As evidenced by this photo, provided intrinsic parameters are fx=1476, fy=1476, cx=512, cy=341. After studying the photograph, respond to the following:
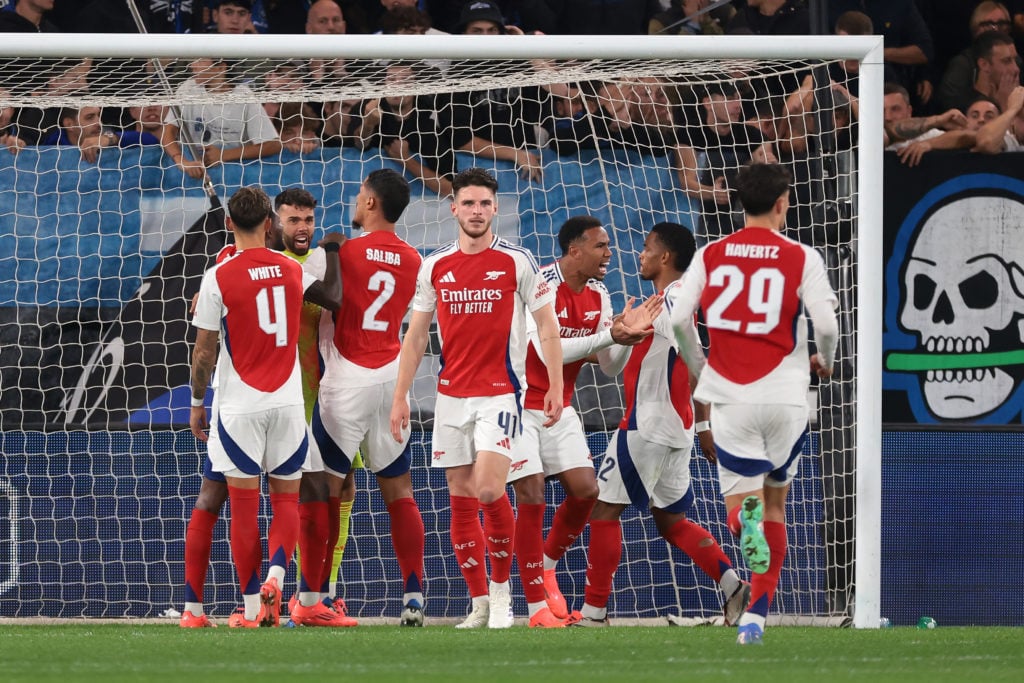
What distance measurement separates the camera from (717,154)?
29.3ft

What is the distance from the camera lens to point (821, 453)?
791 cm

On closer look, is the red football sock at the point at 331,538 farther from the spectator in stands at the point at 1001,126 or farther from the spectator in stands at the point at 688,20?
the spectator in stands at the point at 688,20

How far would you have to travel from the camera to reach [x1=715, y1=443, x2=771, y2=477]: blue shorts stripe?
5402 millimetres

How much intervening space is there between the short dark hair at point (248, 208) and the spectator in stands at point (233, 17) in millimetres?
3748

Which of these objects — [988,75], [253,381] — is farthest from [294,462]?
[988,75]

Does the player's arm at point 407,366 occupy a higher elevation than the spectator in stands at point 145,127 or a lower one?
→ lower

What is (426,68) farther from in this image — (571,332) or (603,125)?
(571,332)

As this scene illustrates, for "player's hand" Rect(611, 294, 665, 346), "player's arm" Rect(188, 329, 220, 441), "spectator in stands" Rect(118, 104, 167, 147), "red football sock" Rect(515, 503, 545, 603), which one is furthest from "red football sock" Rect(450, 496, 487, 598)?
"spectator in stands" Rect(118, 104, 167, 147)

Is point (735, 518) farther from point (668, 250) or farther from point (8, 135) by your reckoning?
Result: point (8, 135)

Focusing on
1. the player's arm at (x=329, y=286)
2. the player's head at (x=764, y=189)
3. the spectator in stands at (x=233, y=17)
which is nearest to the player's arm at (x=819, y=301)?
the player's head at (x=764, y=189)

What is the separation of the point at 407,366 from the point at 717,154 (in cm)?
316

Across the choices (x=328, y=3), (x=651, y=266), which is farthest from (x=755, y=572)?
(x=328, y=3)

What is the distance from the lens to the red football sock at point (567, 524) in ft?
24.0

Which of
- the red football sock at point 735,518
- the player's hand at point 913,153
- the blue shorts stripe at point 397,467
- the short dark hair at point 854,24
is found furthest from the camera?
the short dark hair at point 854,24
